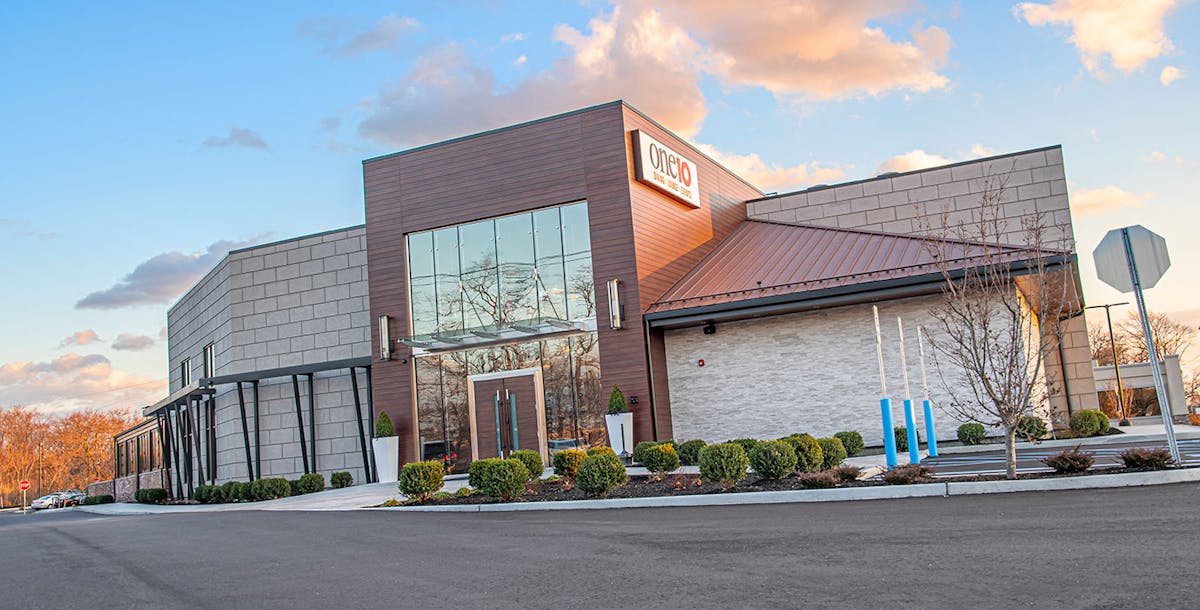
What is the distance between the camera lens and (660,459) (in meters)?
16.4

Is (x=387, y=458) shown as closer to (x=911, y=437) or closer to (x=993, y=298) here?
(x=911, y=437)

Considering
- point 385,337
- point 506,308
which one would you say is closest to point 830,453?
point 506,308

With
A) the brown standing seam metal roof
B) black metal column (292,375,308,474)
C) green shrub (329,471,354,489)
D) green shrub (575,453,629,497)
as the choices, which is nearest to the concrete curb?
green shrub (575,453,629,497)

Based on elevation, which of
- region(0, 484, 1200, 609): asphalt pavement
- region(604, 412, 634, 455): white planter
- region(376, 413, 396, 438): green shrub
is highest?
region(376, 413, 396, 438): green shrub

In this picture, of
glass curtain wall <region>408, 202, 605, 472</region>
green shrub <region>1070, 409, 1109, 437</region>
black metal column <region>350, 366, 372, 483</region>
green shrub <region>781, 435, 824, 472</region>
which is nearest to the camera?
green shrub <region>781, 435, 824, 472</region>

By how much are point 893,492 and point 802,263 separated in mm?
13093

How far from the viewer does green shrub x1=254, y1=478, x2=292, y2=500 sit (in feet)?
76.3

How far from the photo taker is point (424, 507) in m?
15.9

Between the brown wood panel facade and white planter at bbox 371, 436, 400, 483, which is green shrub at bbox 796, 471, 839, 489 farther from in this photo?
white planter at bbox 371, 436, 400, 483

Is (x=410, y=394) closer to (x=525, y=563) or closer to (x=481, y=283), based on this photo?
(x=481, y=283)

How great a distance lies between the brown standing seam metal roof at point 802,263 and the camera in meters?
22.1

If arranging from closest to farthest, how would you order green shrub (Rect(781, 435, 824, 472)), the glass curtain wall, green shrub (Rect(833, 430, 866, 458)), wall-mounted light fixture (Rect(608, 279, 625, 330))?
green shrub (Rect(781, 435, 824, 472))
green shrub (Rect(833, 430, 866, 458))
wall-mounted light fixture (Rect(608, 279, 625, 330))
the glass curtain wall

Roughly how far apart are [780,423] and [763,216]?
9445 millimetres

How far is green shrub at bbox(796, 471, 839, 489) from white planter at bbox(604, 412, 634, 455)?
9238 millimetres
